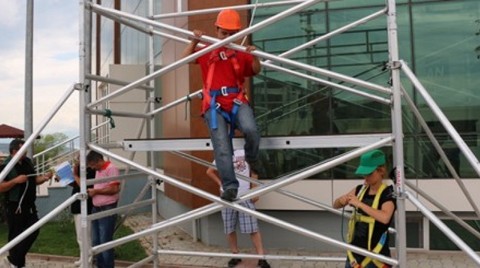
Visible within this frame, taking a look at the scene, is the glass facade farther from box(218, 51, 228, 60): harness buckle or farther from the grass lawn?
box(218, 51, 228, 60): harness buckle

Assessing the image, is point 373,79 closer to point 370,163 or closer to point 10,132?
point 370,163

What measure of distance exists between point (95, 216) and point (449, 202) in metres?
5.47

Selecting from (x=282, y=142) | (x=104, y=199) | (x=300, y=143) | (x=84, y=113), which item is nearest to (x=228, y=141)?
(x=282, y=142)

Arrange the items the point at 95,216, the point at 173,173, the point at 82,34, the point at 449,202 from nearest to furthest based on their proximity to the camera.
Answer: the point at 82,34
the point at 95,216
the point at 449,202
the point at 173,173

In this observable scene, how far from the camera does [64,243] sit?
977cm

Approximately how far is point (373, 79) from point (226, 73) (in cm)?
482

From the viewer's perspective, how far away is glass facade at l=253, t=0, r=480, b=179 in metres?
8.24

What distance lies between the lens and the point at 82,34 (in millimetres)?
4520

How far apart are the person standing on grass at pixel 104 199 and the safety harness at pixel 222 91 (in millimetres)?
2480

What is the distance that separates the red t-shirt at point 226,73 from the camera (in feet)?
14.0

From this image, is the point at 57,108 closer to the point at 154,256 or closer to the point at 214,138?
the point at 214,138

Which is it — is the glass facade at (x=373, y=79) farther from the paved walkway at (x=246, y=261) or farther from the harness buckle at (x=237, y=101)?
the harness buckle at (x=237, y=101)

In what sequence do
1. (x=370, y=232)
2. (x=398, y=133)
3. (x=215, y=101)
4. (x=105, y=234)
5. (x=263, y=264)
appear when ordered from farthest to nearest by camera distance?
(x=263, y=264) → (x=105, y=234) → (x=215, y=101) → (x=370, y=232) → (x=398, y=133)

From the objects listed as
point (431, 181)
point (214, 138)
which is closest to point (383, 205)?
point (214, 138)
